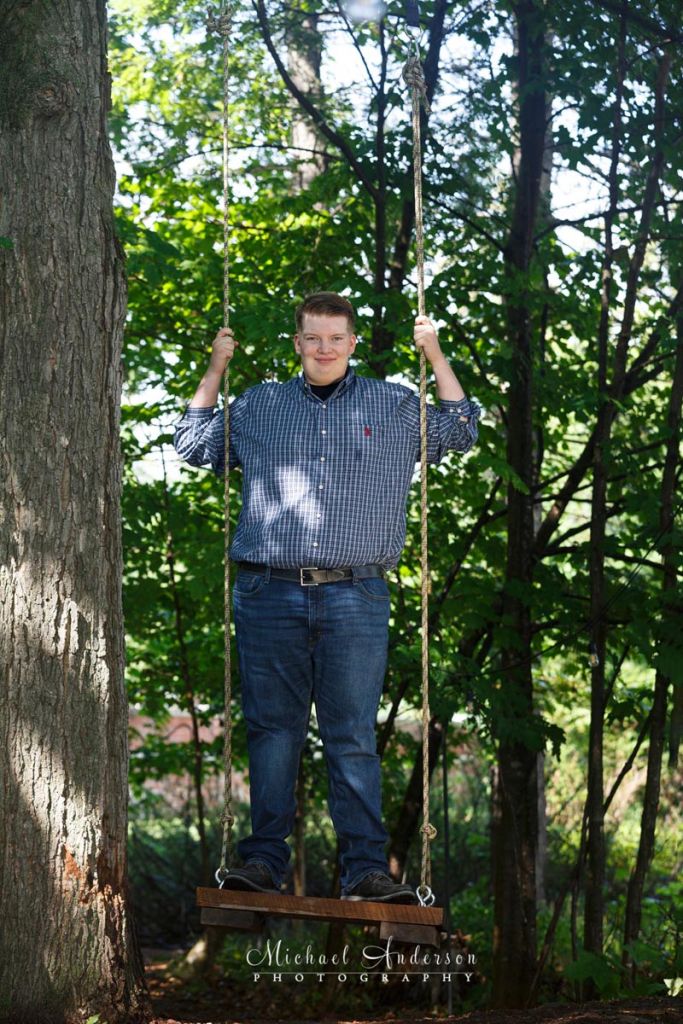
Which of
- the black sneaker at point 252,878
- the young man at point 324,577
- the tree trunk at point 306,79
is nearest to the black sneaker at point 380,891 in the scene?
the young man at point 324,577

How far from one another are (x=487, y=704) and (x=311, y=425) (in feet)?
8.13

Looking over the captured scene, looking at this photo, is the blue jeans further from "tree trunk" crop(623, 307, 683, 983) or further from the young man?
"tree trunk" crop(623, 307, 683, 983)

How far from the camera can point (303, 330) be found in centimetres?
365

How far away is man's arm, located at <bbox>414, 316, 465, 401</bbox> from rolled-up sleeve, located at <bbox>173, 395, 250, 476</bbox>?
627 millimetres

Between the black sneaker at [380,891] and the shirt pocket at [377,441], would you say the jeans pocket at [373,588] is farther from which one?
the black sneaker at [380,891]

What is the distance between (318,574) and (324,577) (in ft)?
0.07

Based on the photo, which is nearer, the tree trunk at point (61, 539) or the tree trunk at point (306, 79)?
the tree trunk at point (61, 539)

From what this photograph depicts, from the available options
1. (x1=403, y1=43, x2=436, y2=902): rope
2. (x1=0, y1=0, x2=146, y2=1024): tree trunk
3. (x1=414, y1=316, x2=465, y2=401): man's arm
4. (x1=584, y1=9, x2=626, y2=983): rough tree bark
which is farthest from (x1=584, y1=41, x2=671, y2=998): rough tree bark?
(x1=0, y1=0, x2=146, y2=1024): tree trunk

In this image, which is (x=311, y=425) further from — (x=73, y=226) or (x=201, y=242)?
(x=201, y=242)

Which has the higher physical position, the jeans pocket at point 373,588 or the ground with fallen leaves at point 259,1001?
the jeans pocket at point 373,588

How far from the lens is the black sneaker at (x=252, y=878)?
333 centimetres

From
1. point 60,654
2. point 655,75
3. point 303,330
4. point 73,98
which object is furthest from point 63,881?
point 655,75

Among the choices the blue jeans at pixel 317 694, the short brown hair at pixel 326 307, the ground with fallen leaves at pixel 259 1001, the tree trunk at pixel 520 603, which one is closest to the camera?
the blue jeans at pixel 317 694

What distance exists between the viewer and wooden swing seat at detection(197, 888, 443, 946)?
124 inches
